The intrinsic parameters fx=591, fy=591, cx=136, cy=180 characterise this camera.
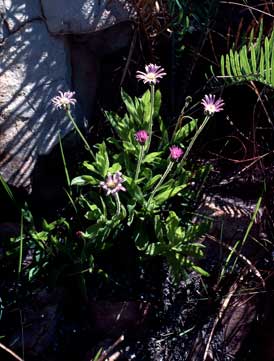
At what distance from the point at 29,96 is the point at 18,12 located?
305 mm

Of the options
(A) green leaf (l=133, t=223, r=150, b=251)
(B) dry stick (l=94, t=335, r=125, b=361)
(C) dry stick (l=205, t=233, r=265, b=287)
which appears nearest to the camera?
(A) green leaf (l=133, t=223, r=150, b=251)

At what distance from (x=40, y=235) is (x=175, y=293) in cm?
58

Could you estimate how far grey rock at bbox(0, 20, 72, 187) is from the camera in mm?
2164

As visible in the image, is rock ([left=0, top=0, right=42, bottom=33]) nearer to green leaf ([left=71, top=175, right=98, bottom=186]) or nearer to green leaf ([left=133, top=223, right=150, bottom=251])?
green leaf ([left=71, top=175, right=98, bottom=186])

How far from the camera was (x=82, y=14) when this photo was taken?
2166mm

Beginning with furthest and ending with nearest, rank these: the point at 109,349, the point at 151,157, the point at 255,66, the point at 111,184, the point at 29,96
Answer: the point at 29,96
the point at 109,349
the point at 151,157
the point at 255,66
the point at 111,184

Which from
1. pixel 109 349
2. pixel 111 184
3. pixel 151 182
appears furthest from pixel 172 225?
pixel 109 349

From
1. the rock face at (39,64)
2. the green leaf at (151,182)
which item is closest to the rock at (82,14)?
the rock face at (39,64)

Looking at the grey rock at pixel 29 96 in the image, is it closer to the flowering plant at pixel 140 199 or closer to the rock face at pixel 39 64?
the rock face at pixel 39 64

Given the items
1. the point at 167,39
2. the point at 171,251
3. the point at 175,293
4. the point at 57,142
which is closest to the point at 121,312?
the point at 175,293

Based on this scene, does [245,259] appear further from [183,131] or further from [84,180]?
[84,180]

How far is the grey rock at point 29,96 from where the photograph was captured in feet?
7.10

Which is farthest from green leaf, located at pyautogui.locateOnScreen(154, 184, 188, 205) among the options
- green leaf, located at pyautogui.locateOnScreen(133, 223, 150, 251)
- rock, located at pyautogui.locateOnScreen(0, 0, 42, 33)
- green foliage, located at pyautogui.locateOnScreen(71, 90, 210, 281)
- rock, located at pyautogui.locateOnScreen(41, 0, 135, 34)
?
rock, located at pyautogui.locateOnScreen(0, 0, 42, 33)

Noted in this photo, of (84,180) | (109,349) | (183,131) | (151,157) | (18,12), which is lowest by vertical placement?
(109,349)
